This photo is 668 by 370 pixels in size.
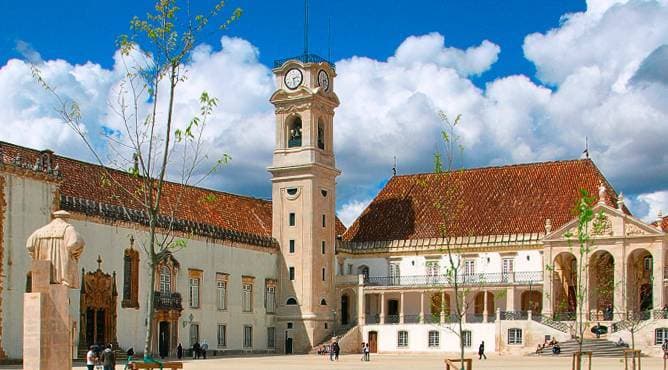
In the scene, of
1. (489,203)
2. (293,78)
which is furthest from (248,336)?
(489,203)

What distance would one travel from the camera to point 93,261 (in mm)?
52219

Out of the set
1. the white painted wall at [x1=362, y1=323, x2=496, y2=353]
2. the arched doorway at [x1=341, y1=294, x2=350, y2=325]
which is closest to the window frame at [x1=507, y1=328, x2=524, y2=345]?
the white painted wall at [x1=362, y1=323, x2=496, y2=353]

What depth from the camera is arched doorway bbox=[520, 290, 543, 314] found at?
65250 millimetres

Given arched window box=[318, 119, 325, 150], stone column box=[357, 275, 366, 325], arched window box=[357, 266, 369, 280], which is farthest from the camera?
arched window box=[357, 266, 369, 280]

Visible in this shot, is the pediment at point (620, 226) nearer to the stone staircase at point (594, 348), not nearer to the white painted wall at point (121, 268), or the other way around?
the stone staircase at point (594, 348)

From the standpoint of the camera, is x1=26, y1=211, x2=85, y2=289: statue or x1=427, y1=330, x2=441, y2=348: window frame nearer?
x1=26, y1=211, x2=85, y2=289: statue

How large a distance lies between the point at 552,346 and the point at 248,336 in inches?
703

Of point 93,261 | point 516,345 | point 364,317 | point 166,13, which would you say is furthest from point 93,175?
point 166,13

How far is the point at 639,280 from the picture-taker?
63.2m

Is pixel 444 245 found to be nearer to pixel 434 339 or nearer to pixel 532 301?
pixel 532 301

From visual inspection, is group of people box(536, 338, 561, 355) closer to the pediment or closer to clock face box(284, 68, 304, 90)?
the pediment

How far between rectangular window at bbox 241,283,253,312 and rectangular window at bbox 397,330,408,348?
8771 millimetres

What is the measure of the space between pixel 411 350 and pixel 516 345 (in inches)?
266

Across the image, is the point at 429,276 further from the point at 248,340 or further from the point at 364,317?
the point at 248,340
